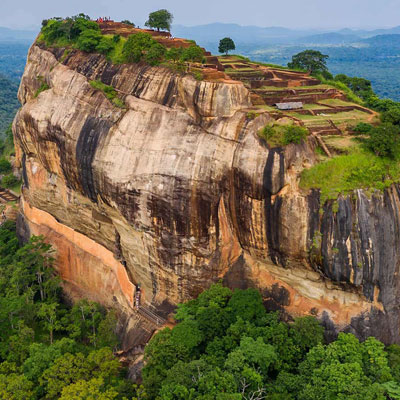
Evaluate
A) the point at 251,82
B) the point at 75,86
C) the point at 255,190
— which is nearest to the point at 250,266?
→ the point at 255,190

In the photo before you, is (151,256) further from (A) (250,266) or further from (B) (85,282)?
(B) (85,282)

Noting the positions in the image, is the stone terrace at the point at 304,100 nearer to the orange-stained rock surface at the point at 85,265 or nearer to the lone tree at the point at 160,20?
the lone tree at the point at 160,20

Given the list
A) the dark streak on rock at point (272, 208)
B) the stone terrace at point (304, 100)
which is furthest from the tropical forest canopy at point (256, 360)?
the stone terrace at point (304, 100)

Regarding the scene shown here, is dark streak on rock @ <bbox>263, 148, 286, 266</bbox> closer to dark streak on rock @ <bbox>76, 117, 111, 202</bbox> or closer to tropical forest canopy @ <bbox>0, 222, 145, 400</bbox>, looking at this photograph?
tropical forest canopy @ <bbox>0, 222, 145, 400</bbox>

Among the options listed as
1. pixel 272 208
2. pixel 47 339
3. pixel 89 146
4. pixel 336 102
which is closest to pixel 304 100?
pixel 336 102

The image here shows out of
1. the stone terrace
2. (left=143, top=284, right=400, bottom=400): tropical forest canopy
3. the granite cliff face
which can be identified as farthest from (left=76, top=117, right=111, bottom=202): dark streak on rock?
(left=143, top=284, right=400, bottom=400): tropical forest canopy
